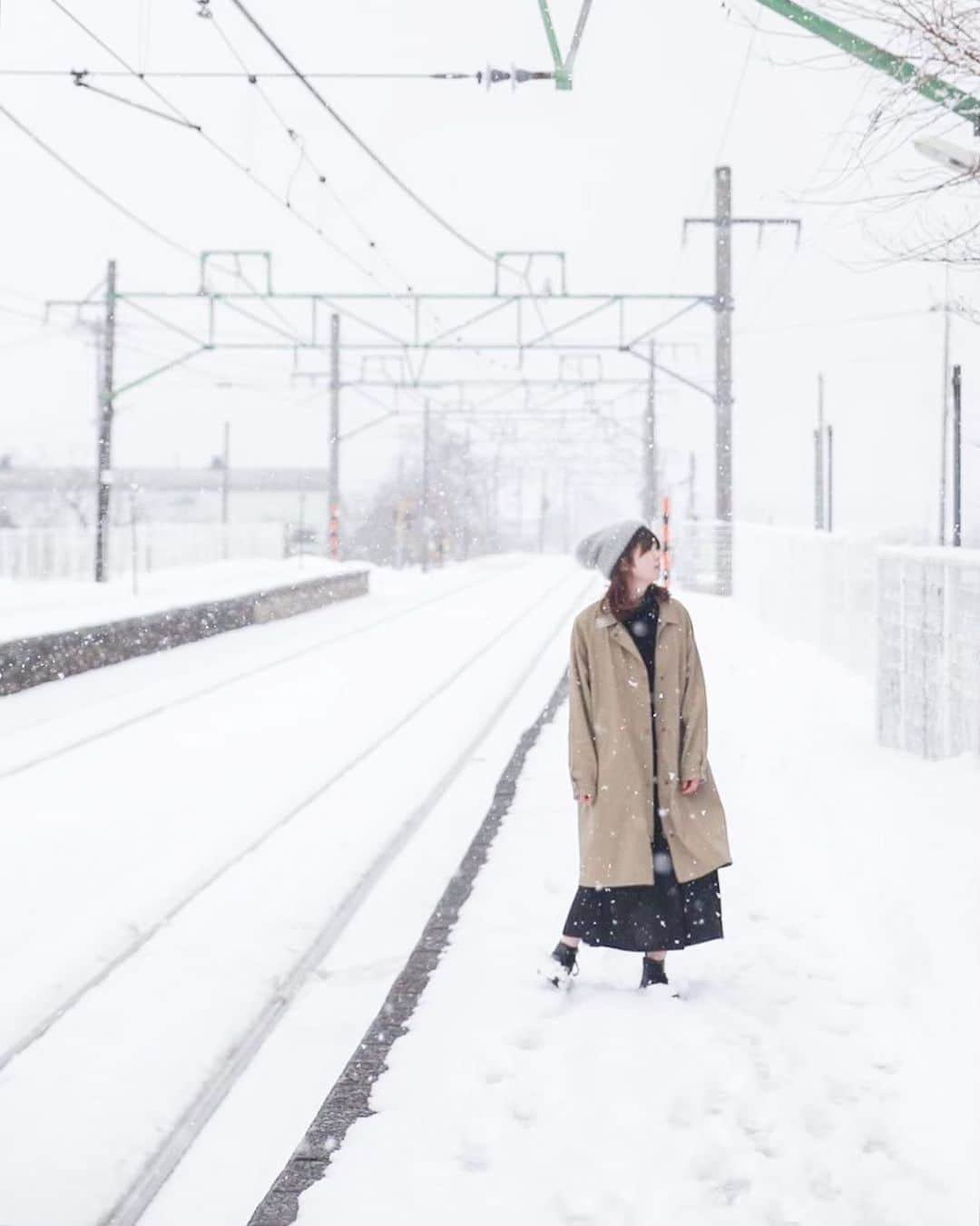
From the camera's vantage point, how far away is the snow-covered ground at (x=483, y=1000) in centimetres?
330

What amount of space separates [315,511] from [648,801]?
9397 cm

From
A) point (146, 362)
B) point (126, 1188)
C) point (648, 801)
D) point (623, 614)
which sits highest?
point (146, 362)

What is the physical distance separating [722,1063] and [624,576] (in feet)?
5.11

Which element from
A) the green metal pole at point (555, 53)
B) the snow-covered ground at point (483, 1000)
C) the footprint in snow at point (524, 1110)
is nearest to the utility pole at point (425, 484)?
the green metal pole at point (555, 53)

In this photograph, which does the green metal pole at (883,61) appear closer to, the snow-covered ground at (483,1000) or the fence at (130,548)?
the snow-covered ground at (483,1000)

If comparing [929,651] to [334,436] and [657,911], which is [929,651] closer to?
[657,911]

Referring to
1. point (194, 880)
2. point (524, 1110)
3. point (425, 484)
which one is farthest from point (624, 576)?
point (425, 484)

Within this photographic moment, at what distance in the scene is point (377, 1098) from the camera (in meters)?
3.73

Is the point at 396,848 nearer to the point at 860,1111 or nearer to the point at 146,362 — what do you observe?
the point at 860,1111

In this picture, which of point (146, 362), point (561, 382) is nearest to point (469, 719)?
point (561, 382)

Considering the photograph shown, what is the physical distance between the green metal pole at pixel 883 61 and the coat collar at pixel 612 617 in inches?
125

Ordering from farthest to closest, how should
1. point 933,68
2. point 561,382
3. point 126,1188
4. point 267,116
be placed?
1. point 561,382
2. point 267,116
3. point 933,68
4. point 126,1188

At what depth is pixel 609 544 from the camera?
436 centimetres

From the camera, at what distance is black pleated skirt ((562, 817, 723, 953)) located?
4.48 metres
